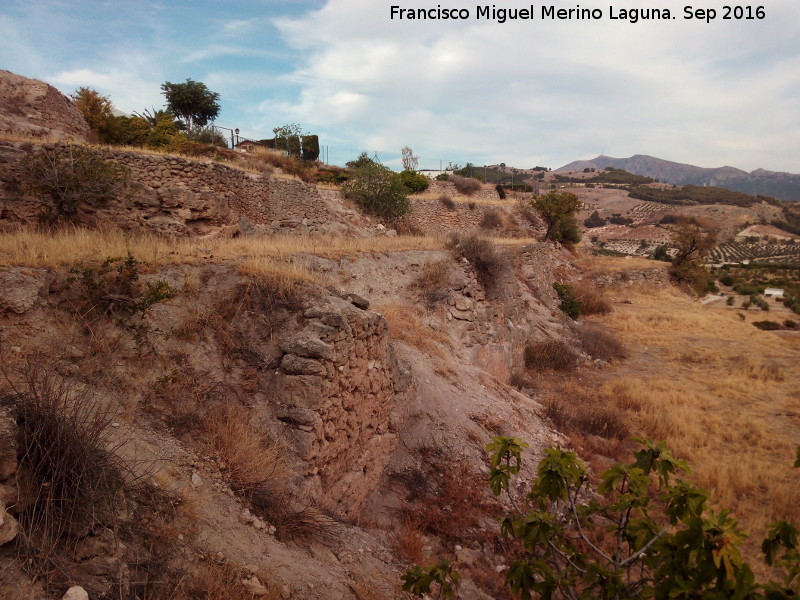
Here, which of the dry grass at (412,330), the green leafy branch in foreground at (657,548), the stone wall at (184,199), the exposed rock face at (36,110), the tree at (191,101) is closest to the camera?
the green leafy branch in foreground at (657,548)

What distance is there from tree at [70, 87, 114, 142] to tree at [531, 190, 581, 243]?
85.9 feet

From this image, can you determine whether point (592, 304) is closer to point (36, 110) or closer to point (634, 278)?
point (634, 278)

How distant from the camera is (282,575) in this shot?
362 centimetres

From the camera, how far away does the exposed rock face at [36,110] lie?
1338cm

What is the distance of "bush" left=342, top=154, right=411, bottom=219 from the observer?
2289 cm

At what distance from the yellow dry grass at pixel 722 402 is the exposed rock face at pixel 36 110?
59.2 ft

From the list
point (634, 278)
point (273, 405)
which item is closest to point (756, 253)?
point (634, 278)

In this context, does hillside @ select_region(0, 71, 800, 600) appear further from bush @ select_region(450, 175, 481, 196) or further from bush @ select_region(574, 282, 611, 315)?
bush @ select_region(450, 175, 481, 196)

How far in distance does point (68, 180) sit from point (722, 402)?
59.6 feet

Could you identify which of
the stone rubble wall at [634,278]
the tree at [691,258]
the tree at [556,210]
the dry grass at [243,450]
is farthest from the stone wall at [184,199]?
the tree at [691,258]

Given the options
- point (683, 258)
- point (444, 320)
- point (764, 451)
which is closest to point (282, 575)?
point (444, 320)

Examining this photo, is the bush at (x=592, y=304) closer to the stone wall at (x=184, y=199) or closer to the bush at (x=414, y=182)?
the stone wall at (x=184, y=199)

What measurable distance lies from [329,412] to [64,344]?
122 inches

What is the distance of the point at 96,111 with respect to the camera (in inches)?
792
